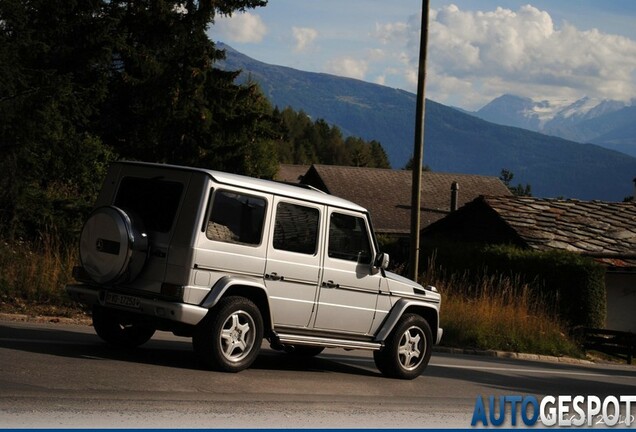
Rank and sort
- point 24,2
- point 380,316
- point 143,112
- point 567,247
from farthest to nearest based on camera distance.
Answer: point 143,112 < point 567,247 < point 24,2 < point 380,316

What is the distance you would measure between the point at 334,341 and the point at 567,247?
24605mm

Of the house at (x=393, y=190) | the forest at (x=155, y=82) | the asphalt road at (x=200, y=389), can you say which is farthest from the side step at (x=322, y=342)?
the house at (x=393, y=190)

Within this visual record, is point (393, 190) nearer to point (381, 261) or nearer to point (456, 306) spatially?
point (456, 306)

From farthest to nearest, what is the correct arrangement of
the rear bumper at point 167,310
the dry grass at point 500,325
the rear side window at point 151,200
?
the dry grass at point 500,325, the rear side window at point 151,200, the rear bumper at point 167,310

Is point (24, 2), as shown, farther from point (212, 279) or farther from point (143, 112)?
point (143, 112)

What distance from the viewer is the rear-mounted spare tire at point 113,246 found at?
1117 cm

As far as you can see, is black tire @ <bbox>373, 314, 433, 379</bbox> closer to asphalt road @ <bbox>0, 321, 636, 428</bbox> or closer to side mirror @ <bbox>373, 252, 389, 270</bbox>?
asphalt road @ <bbox>0, 321, 636, 428</bbox>

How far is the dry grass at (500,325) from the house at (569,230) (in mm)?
8839

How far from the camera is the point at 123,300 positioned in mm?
11305

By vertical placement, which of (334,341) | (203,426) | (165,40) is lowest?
(203,426)

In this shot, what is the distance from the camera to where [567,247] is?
3559 centimetres

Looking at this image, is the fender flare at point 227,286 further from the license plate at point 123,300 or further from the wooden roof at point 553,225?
the wooden roof at point 553,225

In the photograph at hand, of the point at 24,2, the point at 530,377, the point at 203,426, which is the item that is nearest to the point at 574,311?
the point at 530,377

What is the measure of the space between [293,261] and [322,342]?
1091 mm
